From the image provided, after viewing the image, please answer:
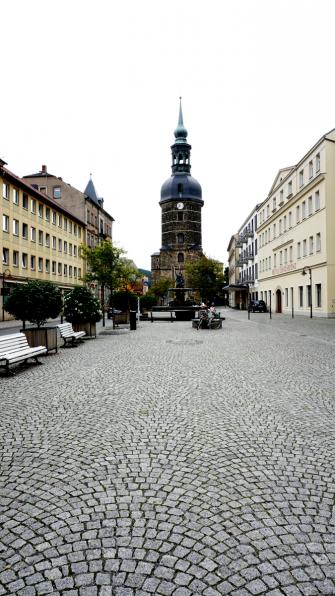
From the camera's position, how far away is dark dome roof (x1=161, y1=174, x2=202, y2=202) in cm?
9819

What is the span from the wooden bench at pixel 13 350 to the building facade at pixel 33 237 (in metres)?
25.6

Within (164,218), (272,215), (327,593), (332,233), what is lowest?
(327,593)

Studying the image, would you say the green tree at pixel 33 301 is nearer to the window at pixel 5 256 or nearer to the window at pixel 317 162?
the window at pixel 5 256

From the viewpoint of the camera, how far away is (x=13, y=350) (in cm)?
1079

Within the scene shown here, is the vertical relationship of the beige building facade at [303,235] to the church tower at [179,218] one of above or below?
below

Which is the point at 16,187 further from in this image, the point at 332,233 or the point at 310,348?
the point at 310,348

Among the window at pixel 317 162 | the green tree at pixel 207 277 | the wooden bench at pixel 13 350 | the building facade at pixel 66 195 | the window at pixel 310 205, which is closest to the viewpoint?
the wooden bench at pixel 13 350

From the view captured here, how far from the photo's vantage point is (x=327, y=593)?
2.54 meters

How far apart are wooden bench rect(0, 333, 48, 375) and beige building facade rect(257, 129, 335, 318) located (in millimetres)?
24744

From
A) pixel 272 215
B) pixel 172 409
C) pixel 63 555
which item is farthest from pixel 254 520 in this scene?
pixel 272 215

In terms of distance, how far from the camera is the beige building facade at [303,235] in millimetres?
33188

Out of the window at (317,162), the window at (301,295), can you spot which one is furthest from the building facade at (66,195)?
the window at (317,162)

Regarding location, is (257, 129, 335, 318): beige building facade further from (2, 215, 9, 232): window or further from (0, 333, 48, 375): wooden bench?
(0, 333, 48, 375): wooden bench

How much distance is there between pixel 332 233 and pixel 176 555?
33579 mm
